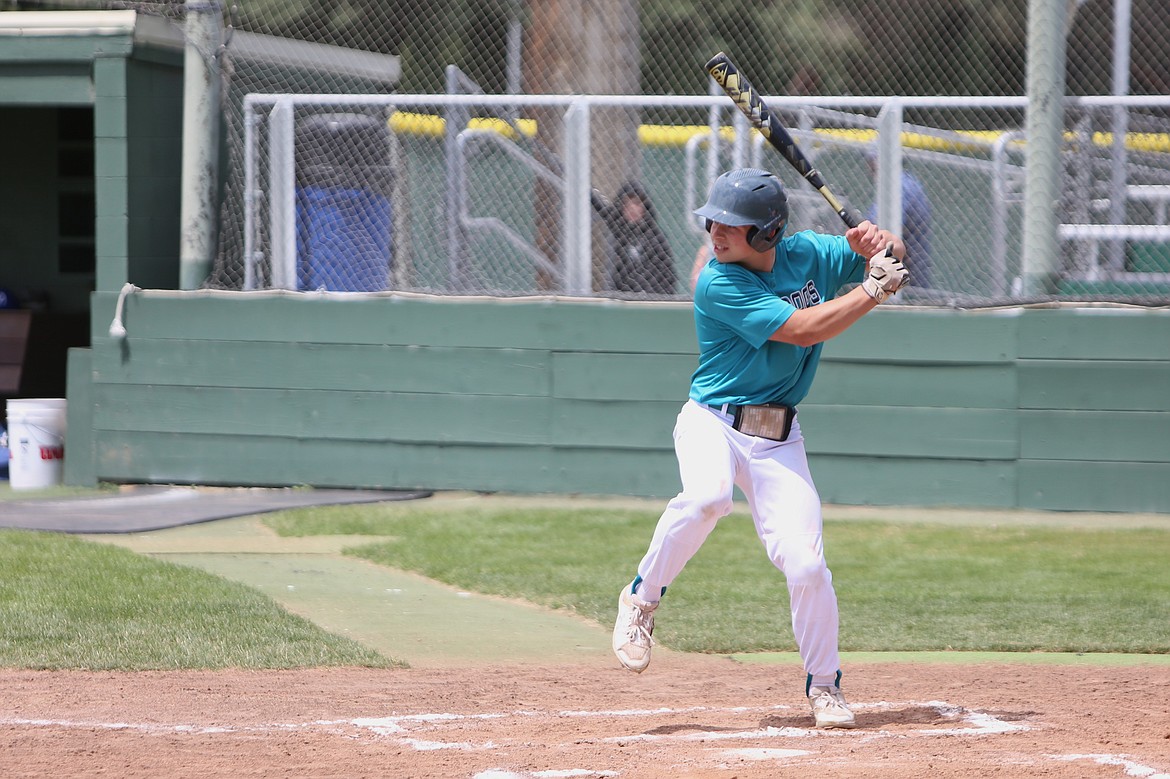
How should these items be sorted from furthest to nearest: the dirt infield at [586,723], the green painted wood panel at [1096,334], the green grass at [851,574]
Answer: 1. the green painted wood panel at [1096,334]
2. the green grass at [851,574]
3. the dirt infield at [586,723]

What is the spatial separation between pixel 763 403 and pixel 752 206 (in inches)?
24.1

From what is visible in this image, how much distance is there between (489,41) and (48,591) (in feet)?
31.1

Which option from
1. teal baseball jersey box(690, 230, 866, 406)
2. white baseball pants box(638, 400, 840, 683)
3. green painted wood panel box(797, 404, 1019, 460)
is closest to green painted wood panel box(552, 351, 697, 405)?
green painted wood panel box(797, 404, 1019, 460)

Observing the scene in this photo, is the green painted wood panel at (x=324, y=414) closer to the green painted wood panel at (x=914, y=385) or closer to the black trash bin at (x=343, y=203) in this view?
the black trash bin at (x=343, y=203)

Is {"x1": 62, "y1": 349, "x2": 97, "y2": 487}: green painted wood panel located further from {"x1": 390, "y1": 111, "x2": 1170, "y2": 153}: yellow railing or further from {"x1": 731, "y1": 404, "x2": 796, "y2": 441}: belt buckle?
{"x1": 731, "y1": 404, "x2": 796, "y2": 441}: belt buckle

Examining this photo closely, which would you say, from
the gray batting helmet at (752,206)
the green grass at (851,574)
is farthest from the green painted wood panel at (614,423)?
the gray batting helmet at (752,206)

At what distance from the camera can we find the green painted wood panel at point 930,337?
9.16 m

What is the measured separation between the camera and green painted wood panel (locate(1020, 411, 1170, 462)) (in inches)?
355

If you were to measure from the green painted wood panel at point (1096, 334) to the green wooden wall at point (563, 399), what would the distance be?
0.03 feet

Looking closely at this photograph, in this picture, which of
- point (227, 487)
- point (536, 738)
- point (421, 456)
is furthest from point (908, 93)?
point (536, 738)

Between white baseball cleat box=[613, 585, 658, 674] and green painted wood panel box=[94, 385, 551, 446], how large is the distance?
16.0ft

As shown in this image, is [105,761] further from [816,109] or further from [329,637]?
[816,109]

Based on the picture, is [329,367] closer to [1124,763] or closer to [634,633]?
[634,633]

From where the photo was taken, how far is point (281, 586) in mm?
7180
